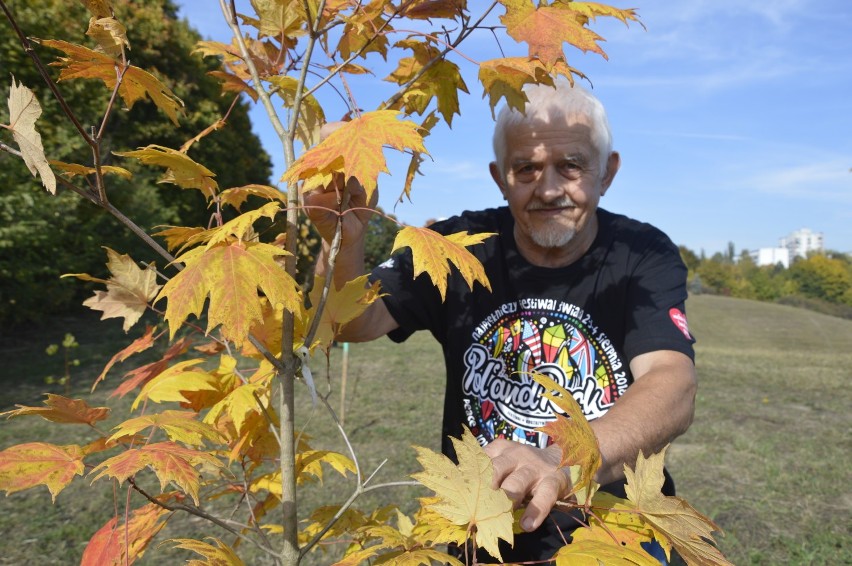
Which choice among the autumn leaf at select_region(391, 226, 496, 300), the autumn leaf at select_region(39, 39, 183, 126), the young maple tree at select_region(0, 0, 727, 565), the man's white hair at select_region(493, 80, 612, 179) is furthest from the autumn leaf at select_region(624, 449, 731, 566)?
the man's white hair at select_region(493, 80, 612, 179)

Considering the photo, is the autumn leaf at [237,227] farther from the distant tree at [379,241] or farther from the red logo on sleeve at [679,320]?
the distant tree at [379,241]

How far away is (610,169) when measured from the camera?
208cm

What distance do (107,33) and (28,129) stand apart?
0.69 ft

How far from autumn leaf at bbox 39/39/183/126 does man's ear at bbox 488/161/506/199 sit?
117cm

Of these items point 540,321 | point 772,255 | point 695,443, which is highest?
point 772,255

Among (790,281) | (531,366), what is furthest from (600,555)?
(790,281)

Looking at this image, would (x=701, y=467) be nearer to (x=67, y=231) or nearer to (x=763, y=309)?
Result: (x=67, y=231)

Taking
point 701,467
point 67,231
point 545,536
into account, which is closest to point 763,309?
point 701,467

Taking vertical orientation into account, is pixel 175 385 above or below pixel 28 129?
below

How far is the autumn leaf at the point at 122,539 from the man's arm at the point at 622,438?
0.61m

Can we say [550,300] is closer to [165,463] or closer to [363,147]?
[363,147]

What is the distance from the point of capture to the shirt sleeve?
1.61m

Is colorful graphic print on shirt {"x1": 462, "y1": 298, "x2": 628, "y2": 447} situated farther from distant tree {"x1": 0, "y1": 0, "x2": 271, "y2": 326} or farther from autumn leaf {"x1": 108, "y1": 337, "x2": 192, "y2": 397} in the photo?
distant tree {"x1": 0, "y1": 0, "x2": 271, "y2": 326}

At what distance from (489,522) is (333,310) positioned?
0.57 meters
